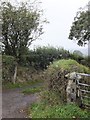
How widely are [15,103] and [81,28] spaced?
13.1 meters

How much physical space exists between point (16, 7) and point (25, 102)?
8.80 m

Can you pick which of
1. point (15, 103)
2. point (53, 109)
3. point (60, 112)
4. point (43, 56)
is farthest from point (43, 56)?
point (60, 112)

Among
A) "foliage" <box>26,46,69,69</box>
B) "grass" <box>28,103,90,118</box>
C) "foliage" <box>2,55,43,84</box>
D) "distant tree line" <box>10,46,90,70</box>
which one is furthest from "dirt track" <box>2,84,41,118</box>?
"foliage" <box>26,46,69,69</box>

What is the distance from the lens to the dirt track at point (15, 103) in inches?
393

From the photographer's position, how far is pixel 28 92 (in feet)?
48.1

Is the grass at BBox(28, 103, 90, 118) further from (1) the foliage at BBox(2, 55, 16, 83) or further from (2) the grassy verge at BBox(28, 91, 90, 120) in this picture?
(1) the foliage at BBox(2, 55, 16, 83)

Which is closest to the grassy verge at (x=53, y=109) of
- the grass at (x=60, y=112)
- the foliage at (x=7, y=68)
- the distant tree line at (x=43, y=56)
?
the grass at (x=60, y=112)

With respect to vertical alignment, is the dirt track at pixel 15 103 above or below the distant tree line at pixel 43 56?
below

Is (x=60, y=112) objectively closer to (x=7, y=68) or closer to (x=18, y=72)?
(x=7, y=68)

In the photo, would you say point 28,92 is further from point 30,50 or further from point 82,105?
point 30,50

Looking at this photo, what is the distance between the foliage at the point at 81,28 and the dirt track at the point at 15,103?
9.48 m

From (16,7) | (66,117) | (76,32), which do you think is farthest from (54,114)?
(76,32)

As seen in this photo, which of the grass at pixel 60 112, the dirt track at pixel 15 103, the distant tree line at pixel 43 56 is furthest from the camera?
the distant tree line at pixel 43 56

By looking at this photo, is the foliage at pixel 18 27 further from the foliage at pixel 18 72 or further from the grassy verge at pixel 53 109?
the grassy verge at pixel 53 109
